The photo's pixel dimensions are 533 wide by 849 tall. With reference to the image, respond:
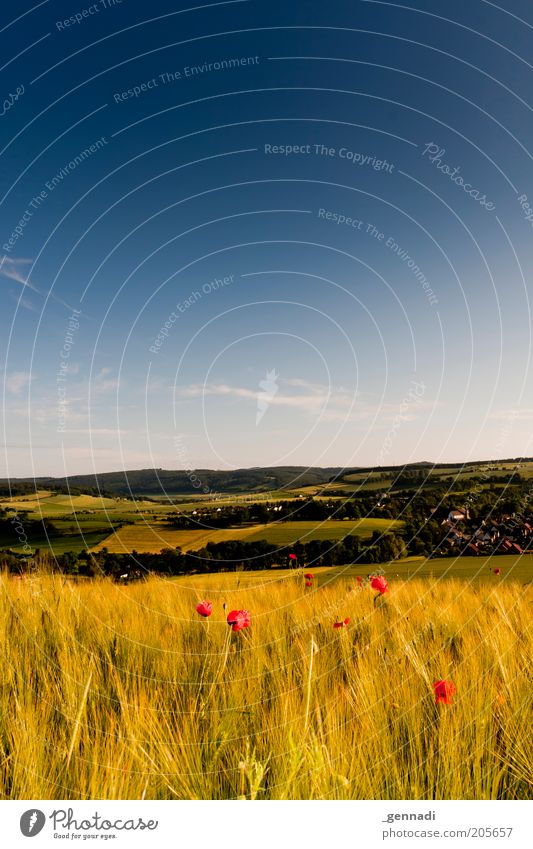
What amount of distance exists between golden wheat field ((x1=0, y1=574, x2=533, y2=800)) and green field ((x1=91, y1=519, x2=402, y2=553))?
2.22 m

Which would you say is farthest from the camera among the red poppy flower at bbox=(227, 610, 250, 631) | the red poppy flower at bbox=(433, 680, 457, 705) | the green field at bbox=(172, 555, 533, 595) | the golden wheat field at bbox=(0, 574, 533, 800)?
the green field at bbox=(172, 555, 533, 595)

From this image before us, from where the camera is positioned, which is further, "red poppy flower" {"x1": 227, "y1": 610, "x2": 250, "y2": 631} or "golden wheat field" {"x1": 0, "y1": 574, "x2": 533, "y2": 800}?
"red poppy flower" {"x1": 227, "y1": 610, "x2": 250, "y2": 631}

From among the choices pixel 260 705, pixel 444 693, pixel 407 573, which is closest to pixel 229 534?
pixel 407 573

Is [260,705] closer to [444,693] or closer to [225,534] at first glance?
[444,693]

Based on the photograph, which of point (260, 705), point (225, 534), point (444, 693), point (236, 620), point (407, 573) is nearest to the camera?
point (444, 693)

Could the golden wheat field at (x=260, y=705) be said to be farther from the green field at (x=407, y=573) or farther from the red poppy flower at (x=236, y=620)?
the green field at (x=407, y=573)

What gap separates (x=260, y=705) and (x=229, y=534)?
17.7ft

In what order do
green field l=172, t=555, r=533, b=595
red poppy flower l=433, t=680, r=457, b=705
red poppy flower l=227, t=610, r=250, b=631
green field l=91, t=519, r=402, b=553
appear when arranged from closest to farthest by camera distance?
red poppy flower l=433, t=680, r=457, b=705 < red poppy flower l=227, t=610, r=250, b=631 < green field l=172, t=555, r=533, b=595 < green field l=91, t=519, r=402, b=553

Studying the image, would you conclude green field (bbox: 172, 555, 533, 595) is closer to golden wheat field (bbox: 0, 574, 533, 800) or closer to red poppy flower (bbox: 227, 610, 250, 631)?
golden wheat field (bbox: 0, 574, 533, 800)

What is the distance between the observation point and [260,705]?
2.38 meters

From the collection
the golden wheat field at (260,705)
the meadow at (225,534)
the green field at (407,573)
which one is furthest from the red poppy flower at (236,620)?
the meadow at (225,534)

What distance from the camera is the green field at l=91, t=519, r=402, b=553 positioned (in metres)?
6.18

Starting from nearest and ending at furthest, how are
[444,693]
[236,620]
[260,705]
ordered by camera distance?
[444,693] → [260,705] → [236,620]

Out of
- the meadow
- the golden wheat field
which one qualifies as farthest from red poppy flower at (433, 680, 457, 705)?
the meadow
